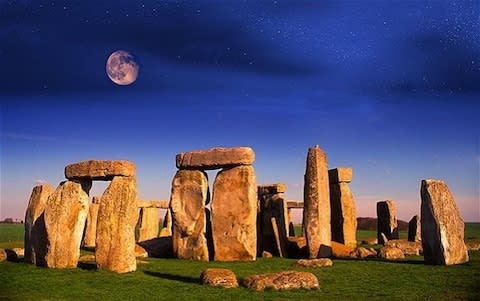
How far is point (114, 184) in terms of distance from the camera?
1212 cm

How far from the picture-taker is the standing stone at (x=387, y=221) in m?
22.0

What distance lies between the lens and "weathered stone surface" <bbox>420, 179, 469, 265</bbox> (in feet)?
41.7

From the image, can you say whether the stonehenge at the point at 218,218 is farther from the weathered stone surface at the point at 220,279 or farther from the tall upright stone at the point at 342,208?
the weathered stone surface at the point at 220,279

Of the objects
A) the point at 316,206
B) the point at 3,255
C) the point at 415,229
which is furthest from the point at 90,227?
the point at 415,229

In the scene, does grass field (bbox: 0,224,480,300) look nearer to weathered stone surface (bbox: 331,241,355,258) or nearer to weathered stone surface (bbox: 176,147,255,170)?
weathered stone surface (bbox: 331,241,355,258)

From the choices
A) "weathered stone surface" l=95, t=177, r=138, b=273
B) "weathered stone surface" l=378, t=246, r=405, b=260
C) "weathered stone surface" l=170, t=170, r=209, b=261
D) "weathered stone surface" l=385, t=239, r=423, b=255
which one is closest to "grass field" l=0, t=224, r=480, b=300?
"weathered stone surface" l=95, t=177, r=138, b=273

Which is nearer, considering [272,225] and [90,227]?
[272,225]

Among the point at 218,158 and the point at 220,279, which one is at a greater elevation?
the point at 218,158

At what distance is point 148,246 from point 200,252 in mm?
2693

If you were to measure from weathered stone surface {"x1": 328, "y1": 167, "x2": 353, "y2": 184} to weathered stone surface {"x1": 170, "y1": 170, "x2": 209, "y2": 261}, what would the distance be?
5.20 meters

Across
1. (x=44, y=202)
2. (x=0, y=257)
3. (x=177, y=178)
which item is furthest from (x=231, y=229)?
(x=0, y=257)

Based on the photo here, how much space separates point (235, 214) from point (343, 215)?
16.9 ft

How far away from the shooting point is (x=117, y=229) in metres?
11.8

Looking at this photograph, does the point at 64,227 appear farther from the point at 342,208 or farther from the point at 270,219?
the point at 342,208
